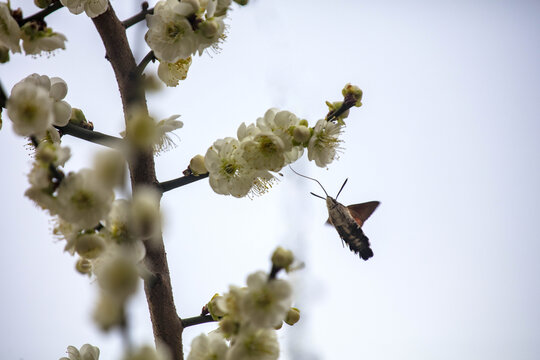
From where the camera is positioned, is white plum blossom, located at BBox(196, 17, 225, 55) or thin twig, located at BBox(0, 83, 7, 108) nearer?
thin twig, located at BBox(0, 83, 7, 108)

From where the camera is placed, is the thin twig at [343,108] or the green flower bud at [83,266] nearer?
the green flower bud at [83,266]

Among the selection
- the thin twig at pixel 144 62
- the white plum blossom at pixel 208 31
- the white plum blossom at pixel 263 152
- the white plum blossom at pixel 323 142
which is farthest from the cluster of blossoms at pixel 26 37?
the white plum blossom at pixel 323 142

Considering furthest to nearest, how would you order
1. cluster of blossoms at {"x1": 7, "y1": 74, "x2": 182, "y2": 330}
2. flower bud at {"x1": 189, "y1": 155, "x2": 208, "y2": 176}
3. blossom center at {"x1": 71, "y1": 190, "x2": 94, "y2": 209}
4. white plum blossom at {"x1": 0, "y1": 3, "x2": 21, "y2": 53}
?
flower bud at {"x1": 189, "y1": 155, "x2": 208, "y2": 176}, white plum blossom at {"x1": 0, "y1": 3, "x2": 21, "y2": 53}, blossom center at {"x1": 71, "y1": 190, "x2": 94, "y2": 209}, cluster of blossoms at {"x1": 7, "y1": 74, "x2": 182, "y2": 330}

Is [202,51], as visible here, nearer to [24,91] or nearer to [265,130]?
[265,130]

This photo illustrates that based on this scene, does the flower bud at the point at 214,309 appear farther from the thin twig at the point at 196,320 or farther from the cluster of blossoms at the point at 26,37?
the cluster of blossoms at the point at 26,37

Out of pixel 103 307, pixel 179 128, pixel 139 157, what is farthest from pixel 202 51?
pixel 103 307

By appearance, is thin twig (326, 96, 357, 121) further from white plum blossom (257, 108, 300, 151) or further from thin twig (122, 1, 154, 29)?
thin twig (122, 1, 154, 29)

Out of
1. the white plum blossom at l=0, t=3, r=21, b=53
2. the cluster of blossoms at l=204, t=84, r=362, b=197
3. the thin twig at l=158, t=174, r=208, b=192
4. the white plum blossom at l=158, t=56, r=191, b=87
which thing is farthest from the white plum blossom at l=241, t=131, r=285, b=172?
the white plum blossom at l=0, t=3, r=21, b=53

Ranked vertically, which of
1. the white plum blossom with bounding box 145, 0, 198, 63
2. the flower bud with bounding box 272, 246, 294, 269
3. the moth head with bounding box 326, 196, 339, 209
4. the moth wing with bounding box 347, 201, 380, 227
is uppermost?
the white plum blossom with bounding box 145, 0, 198, 63
